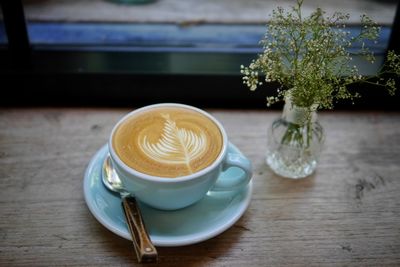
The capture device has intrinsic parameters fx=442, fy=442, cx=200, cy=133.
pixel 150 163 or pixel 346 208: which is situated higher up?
pixel 150 163

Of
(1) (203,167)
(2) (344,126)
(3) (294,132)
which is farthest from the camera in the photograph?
(2) (344,126)

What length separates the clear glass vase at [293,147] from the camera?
71cm

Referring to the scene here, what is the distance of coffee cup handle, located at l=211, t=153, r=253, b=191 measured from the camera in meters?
0.61

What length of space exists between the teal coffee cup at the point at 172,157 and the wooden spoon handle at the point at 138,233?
0.02 m


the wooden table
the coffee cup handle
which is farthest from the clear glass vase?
the coffee cup handle

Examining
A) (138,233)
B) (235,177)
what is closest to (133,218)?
(138,233)

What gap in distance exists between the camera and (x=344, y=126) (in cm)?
85

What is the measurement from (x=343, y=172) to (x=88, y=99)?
0.49 m

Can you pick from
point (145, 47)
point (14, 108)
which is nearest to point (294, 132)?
point (145, 47)

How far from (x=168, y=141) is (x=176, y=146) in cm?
2

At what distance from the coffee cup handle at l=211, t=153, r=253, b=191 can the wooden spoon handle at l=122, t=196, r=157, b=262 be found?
12cm

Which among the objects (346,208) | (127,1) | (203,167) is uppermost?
(127,1)

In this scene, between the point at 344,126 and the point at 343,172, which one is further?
the point at 344,126

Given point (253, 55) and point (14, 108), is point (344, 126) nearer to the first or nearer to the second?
point (253, 55)
